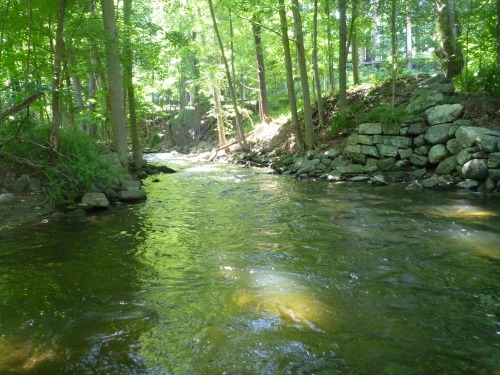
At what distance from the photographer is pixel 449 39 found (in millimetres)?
12516

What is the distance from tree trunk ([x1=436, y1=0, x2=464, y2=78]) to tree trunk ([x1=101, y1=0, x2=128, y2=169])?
33.5 ft

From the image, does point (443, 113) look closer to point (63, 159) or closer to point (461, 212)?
point (461, 212)

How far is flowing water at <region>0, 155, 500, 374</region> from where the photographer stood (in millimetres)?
2832

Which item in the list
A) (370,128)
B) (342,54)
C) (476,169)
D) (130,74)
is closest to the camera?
(476,169)

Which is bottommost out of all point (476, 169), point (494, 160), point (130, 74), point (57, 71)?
point (476, 169)

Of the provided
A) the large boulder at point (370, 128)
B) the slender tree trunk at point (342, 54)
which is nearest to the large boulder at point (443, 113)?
the large boulder at point (370, 128)

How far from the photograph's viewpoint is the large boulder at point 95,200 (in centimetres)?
812

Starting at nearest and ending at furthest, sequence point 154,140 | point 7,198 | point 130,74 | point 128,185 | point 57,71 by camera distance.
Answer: point 7,198 < point 57,71 < point 128,185 < point 130,74 < point 154,140

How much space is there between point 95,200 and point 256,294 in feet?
18.4

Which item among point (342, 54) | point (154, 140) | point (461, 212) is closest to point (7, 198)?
point (461, 212)

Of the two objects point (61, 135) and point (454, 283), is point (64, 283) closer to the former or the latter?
point (454, 283)

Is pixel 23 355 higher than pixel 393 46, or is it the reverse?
pixel 393 46

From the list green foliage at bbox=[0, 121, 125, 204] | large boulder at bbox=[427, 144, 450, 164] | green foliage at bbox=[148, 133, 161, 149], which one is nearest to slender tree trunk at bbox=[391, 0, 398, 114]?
large boulder at bbox=[427, 144, 450, 164]

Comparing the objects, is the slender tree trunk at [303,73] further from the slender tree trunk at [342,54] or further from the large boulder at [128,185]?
the large boulder at [128,185]
